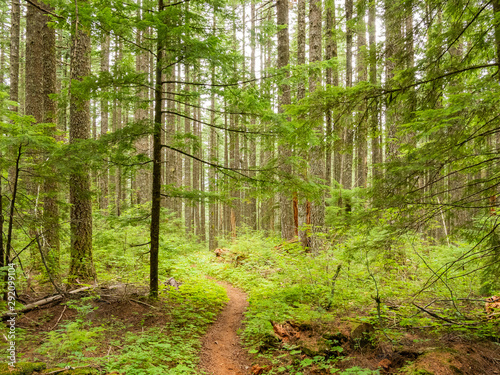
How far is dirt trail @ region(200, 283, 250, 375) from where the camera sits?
477cm

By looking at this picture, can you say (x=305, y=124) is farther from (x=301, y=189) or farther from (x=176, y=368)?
(x=176, y=368)

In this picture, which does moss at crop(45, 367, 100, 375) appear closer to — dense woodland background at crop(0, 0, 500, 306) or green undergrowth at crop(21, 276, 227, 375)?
green undergrowth at crop(21, 276, 227, 375)

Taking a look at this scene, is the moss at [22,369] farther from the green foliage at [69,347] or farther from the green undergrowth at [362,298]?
the green undergrowth at [362,298]

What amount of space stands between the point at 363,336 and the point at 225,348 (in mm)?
2676

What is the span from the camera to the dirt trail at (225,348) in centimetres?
477

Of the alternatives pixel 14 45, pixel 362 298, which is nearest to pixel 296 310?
pixel 362 298

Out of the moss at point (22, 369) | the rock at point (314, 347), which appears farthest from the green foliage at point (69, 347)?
the rock at point (314, 347)

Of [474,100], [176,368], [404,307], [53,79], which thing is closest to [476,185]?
[474,100]

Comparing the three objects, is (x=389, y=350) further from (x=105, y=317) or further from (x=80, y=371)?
(x=105, y=317)

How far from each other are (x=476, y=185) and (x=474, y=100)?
127cm

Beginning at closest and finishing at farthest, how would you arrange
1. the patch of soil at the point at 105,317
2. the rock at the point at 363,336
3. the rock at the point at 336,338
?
the patch of soil at the point at 105,317 < the rock at the point at 363,336 < the rock at the point at 336,338

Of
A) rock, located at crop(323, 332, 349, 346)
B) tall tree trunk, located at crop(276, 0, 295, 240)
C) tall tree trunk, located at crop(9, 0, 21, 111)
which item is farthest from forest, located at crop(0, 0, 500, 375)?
tall tree trunk, located at crop(9, 0, 21, 111)

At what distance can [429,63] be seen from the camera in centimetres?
445

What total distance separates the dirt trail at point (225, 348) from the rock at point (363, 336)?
6.10 feet
